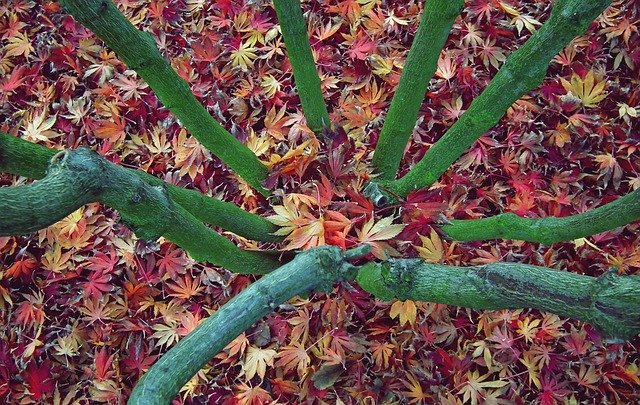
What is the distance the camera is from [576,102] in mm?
1847

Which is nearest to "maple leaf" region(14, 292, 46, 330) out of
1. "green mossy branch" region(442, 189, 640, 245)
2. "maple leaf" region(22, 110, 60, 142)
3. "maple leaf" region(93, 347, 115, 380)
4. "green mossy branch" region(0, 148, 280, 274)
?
"maple leaf" region(93, 347, 115, 380)

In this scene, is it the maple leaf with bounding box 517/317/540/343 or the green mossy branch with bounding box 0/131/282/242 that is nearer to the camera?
the green mossy branch with bounding box 0/131/282/242

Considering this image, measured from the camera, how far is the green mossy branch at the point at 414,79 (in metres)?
1.29

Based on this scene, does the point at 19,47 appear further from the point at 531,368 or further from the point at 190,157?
the point at 531,368

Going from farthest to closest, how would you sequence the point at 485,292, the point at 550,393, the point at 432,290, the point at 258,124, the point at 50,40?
1. the point at 50,40
2. the point at 258,124
3. the point at 550,393
4. the point at 432,290
5. the point at 485,292

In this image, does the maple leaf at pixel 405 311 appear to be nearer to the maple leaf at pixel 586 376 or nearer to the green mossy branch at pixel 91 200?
the maple leaf at pixel 586 376

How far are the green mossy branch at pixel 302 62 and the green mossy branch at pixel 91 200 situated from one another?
596 mm

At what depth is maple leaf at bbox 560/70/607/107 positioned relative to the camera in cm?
185

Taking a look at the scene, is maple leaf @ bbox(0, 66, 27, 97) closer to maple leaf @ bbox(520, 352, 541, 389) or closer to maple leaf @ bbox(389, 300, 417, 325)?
maple leaf @ bbox(389, 300, 417, 325)

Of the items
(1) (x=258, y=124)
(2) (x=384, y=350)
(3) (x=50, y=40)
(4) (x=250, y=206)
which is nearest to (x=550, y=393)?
(2) (x=384, y=350)

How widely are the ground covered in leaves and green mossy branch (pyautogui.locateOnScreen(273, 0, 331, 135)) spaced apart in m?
0.09

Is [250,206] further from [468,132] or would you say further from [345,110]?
[468,132]

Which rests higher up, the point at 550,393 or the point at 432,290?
the point at 432,290

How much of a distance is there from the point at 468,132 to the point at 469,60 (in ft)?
2.25
